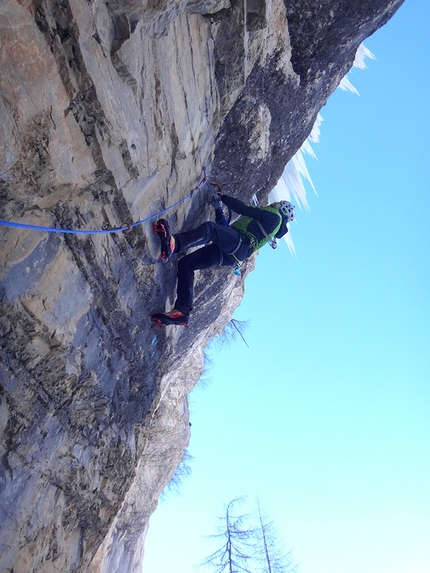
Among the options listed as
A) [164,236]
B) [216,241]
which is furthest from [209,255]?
[164,236]

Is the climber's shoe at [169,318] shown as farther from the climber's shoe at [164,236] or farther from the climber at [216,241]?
the climber's shoe at [164,236]

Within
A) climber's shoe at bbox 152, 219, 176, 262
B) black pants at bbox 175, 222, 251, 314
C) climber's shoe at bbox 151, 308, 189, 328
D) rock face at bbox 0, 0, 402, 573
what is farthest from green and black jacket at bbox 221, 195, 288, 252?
climber's shoe at bbox 152, 219, 176, 262

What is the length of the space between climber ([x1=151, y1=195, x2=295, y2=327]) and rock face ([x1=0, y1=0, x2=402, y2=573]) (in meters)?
0.17

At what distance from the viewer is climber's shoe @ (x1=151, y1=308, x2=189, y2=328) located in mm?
4746

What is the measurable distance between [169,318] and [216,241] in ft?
3.49

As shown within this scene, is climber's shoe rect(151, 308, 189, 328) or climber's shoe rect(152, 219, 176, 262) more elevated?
climber's shoe rect(152, 219, 176, 262)

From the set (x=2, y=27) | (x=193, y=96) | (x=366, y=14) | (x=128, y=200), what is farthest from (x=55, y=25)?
(x=366, y=14)

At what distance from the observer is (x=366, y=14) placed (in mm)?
5664

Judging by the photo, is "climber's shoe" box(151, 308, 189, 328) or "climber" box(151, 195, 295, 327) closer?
"climber" box(151, 195, 295, 327)

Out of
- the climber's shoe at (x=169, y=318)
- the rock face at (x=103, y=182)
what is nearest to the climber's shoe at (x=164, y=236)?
the rock face at (x=103, y=182)

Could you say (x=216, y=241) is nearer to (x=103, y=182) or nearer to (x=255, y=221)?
(x=255, y=221)

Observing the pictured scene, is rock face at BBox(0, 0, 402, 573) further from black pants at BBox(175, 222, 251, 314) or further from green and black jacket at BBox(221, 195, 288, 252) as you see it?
green and black jacket at BBox(221, 195, 288, 252)

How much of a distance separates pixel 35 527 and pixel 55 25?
3.42 metres

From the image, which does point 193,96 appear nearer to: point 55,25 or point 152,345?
point 55,25
